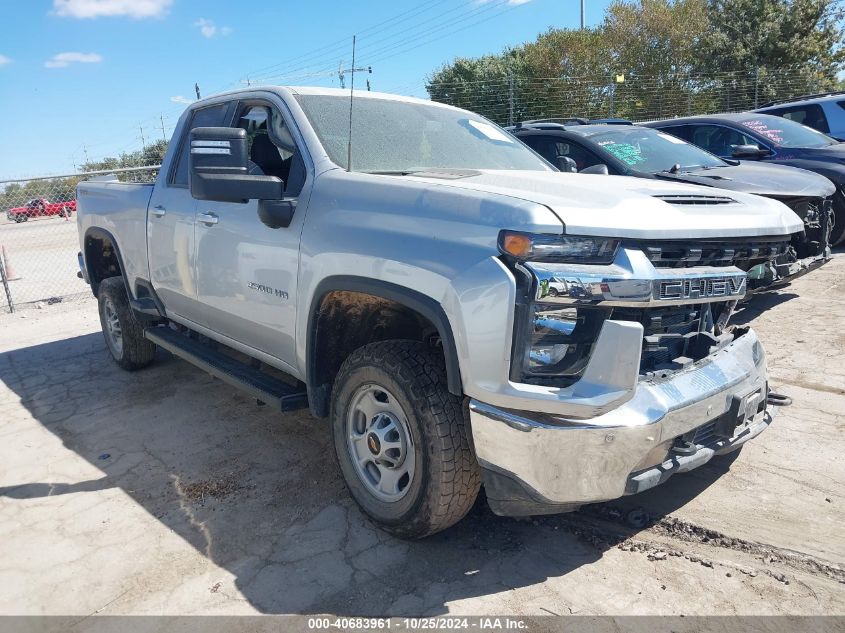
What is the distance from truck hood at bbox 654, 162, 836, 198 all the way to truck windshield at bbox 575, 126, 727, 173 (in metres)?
0.23

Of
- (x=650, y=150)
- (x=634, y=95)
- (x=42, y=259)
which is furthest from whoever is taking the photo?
(x=634, y=95)

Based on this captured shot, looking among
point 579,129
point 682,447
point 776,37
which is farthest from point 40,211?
point 776,37

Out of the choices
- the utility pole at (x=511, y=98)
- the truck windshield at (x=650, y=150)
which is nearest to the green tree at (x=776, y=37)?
the utility pole at (x=511, y=98)

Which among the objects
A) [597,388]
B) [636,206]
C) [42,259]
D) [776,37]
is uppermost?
[776,37]

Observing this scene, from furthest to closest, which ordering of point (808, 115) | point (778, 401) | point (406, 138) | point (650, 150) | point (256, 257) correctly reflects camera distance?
point (808, 115)
point (650, 150)
point (406, 138)
point (256, 257)
point (778, 401)

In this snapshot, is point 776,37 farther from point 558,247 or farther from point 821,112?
point 558,247

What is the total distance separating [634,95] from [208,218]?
21.8 m

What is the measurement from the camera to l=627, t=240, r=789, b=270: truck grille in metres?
2.48

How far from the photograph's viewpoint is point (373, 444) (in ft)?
9.78

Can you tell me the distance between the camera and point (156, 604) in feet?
8.79

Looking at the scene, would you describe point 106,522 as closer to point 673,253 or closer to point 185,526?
point 185,526

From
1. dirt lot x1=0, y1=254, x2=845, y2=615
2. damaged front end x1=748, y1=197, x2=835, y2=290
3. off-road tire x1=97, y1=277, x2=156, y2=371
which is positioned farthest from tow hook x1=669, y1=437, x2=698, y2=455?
off-road tire x1=97, y1=277, x2=156, y2=371

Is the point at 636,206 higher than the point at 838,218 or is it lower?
higher

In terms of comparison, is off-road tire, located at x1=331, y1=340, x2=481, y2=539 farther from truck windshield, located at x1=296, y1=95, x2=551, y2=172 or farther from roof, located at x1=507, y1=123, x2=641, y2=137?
roof, located at x1=507, y1=123, x2=641, y2=137
